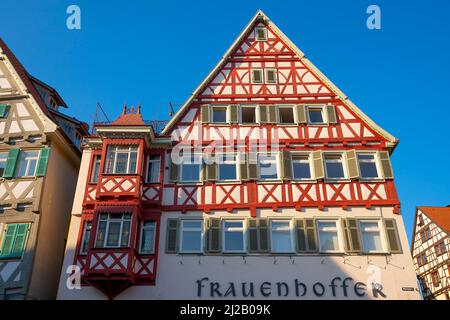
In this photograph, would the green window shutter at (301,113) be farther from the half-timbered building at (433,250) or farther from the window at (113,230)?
the half-timbered building at (433,250)

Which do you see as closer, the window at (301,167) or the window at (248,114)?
the window at (301,167)

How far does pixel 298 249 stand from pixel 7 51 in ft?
58.3

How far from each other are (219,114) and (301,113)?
160 inches

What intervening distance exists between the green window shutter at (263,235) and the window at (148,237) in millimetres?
4562

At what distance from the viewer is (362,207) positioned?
67.5ft

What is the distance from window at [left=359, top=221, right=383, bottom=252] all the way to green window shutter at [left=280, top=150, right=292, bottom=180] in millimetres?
3749

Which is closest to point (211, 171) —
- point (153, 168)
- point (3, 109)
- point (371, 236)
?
point (153, 168)

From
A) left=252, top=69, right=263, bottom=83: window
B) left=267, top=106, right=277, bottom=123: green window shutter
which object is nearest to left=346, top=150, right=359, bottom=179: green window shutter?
left=267, top=106, right=277, bottom=123: green window shutter

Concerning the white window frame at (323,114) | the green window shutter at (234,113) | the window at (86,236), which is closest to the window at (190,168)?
the green window shutter at (234,113)

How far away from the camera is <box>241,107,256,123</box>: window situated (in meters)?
23.5

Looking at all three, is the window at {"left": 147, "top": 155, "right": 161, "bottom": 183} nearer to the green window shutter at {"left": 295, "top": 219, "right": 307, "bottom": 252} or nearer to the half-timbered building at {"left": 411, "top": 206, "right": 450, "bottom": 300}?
the green window shutter at {"left": 295, "top": 219, "right": 307, "bottom": 252}

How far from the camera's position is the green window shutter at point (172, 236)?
19906 mm
